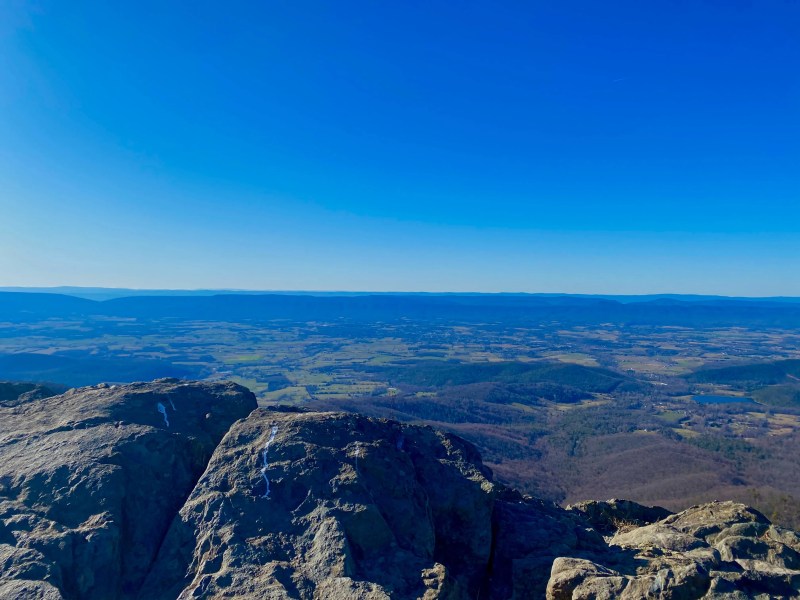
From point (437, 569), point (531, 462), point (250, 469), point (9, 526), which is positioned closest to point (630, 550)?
point (437, 569)

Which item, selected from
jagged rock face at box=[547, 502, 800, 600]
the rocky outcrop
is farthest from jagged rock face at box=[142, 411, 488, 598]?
jagged rock face at box=[547, 502, 800, 600]

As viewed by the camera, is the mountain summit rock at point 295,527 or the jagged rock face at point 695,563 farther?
the mountain summit rock at point 295,527

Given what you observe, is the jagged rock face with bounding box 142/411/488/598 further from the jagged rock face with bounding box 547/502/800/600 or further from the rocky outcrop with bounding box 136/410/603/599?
the jagged rock face with bounding box 547/502/800/600

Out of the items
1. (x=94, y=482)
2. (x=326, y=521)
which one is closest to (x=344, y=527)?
(x=326, y=521)

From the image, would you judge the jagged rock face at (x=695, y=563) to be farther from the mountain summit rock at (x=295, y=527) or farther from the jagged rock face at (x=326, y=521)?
the jagged rock face at (x=326, y=521)

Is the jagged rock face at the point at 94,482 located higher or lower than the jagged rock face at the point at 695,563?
higher

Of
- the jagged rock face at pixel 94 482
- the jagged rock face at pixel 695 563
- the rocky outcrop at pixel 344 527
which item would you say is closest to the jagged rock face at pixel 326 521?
the rocky outcrop at pixel 344 527
